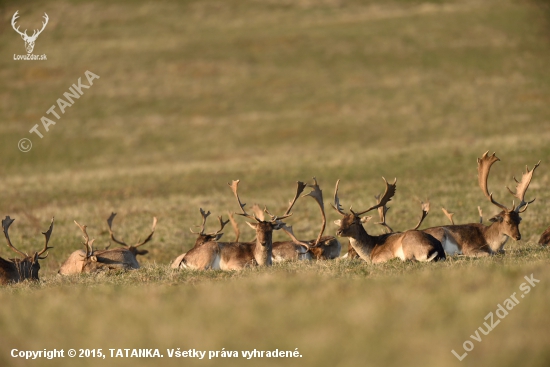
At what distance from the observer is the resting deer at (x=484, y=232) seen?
13180 mm

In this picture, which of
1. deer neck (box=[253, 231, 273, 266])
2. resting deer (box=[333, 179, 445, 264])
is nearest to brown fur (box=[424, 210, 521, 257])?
resting deer (box=[333, 179, 445, 264])

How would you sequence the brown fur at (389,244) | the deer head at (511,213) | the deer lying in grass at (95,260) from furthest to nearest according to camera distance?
the deer lying in grass at (95,260)
the deer head at (511,213)
the brown fur at (389,244)

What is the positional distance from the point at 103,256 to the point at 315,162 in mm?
17883

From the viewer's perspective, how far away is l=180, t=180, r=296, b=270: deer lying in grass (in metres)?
13.2

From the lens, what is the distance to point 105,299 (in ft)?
28.8

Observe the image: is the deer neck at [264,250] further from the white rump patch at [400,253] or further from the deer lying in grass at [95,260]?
the deer lying in grass at [95,260]

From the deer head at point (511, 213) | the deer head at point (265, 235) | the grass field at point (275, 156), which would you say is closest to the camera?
the grass field at point (275, 156)

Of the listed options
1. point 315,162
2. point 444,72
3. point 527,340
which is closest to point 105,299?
point 527,340

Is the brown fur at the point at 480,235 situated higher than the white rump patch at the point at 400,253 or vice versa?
the brown fur at the point at 480,235

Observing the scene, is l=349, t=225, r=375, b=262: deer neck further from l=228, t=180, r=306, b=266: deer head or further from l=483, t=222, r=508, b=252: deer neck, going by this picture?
l=483, t=222, r=508, b=252: deer neck

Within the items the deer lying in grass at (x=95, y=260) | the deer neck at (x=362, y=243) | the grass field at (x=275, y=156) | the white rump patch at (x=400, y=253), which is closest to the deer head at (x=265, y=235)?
the grass field at (x=275, y=156)

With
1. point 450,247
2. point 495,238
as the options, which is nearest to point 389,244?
point 450,247

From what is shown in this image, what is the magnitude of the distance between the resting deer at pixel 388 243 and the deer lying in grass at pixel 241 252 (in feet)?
3.61

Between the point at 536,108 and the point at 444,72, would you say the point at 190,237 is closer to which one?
the point at 536,108
